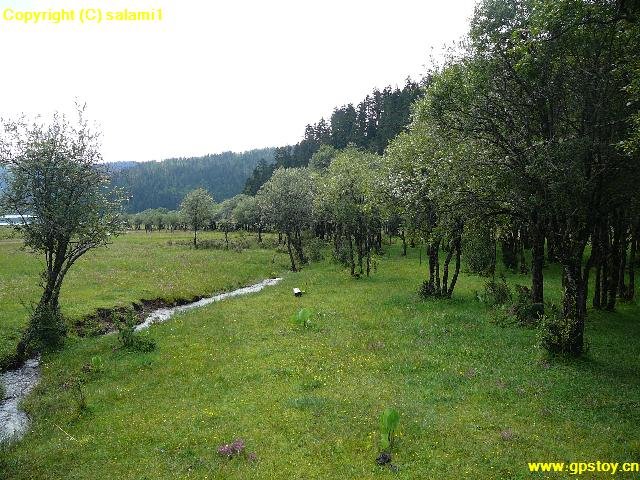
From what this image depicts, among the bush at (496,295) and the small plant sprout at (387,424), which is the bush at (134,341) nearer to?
the small plant sprout at (387,424)

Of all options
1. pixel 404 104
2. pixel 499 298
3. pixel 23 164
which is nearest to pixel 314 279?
pixel 499 298

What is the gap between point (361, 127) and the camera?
144 meters

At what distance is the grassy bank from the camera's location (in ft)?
112

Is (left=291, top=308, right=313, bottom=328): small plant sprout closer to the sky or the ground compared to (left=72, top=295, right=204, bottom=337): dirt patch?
closer to the sky

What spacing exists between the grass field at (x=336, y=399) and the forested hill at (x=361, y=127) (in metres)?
97.1

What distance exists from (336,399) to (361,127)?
133649 mm

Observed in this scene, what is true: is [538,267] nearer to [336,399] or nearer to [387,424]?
[336,399]

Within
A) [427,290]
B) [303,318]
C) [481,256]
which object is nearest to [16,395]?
[303,318]

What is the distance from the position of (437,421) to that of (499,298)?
20040 mm

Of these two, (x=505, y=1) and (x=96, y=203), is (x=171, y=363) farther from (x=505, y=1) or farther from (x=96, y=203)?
(x=505, y=1)

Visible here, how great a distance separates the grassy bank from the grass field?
4222mm

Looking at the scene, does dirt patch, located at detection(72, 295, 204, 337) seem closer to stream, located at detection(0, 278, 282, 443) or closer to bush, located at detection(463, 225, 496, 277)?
stream, located at detection(0, 278, 282, 443)

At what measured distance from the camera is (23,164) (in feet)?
87.6

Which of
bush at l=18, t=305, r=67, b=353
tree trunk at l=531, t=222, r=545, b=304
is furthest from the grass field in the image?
tree trunk at l=531, t=222, r=545, b=304
